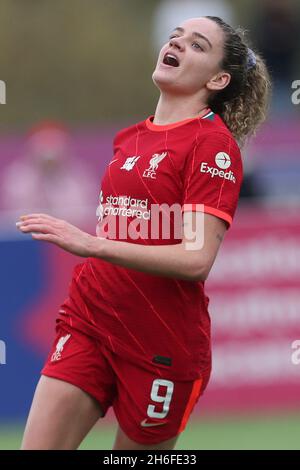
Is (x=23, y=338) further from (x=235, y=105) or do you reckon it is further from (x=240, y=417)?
(x=235, y=105)

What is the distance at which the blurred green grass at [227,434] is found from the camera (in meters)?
7.29

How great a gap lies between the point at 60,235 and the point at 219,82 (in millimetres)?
1114

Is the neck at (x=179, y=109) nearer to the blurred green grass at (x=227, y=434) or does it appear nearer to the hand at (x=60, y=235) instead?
the hand at (x=60, y=235)

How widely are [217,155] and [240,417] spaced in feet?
13.2

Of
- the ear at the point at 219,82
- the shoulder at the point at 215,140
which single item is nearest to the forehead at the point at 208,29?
the ear at the point at 219,82

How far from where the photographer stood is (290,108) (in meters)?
11.8

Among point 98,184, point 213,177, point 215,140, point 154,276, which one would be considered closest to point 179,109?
point 215,140

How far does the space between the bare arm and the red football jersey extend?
161mm

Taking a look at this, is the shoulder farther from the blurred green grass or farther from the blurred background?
the blurred background

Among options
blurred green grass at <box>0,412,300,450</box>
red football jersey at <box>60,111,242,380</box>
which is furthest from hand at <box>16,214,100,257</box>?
blurred green grass at <box>0,412,300,450</box>

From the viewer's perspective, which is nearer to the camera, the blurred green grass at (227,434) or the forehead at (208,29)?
the forehead at (208,29)

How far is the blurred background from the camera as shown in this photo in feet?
25.7

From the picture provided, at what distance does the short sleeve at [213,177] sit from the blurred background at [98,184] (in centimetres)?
323

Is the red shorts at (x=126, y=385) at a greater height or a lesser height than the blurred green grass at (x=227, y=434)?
greater
